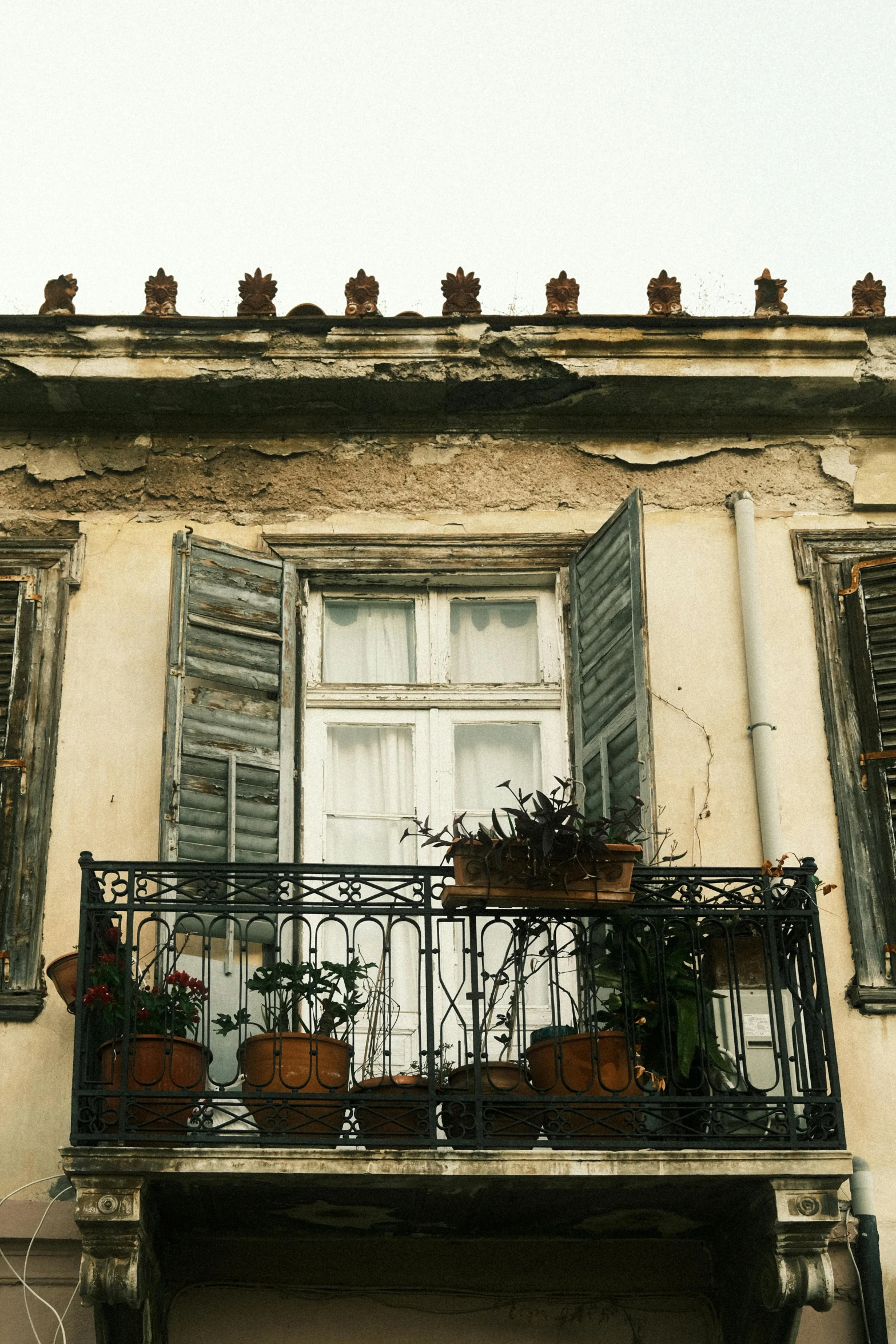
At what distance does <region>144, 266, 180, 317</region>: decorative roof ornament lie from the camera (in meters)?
8.09

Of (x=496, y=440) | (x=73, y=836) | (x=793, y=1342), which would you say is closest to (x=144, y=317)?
(x=496, y=440)

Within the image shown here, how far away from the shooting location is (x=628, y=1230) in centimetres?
659

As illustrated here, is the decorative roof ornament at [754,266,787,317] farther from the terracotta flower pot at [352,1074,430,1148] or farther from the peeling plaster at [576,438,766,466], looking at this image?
the terracotta flower pot at [352,1074,430,1148]

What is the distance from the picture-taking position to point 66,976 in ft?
21.9

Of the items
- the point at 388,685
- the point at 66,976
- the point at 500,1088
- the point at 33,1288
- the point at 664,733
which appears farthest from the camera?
the point at 388,685

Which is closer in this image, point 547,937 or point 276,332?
point 547,937

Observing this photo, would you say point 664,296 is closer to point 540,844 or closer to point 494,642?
point 494,642

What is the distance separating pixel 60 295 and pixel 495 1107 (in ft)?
13.7

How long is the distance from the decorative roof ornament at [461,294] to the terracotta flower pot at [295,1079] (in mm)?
3486

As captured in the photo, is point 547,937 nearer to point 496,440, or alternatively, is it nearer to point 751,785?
point 751,785

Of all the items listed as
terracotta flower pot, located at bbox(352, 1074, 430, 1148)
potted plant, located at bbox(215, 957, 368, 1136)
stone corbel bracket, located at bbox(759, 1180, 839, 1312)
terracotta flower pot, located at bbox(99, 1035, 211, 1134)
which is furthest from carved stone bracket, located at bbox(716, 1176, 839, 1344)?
terracotta flower pot, located at bbox(99, 1035, 211, 1134)

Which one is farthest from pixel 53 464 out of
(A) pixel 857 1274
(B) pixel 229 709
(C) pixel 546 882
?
(A) pixel 857 1274

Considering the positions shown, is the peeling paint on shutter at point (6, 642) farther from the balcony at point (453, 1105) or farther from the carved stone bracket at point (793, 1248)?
the carved stone bracket at point (793, 1248)

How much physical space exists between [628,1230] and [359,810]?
2.06 meters
